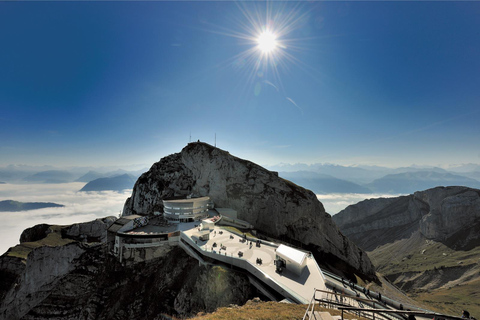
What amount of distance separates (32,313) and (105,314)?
1733cm

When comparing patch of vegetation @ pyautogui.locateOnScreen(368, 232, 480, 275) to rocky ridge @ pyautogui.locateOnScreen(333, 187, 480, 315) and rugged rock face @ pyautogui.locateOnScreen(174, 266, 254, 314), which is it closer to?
rocky ridge @ pyautogui.locateOnScreen(333, 187, 480, 315)

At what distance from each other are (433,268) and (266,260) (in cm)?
13897

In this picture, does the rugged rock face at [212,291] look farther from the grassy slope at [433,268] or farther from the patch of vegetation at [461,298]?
the patch of vegetation at [461,298]

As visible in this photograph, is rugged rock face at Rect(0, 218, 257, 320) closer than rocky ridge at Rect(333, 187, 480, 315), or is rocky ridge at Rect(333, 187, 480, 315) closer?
rugged rock face at Rect(0, 218, 257, 320)

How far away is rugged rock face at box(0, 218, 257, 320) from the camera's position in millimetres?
33062

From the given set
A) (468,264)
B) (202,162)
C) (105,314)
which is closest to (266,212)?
(202,162)

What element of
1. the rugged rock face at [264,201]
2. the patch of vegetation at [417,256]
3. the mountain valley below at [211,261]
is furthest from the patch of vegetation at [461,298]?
the patch of vegetation at [417,256]

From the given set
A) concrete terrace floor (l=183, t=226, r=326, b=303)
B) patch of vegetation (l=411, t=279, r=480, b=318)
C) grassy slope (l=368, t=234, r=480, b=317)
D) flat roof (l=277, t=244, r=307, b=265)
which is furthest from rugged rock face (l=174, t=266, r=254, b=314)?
patch of vegetation (l=411, t=279, r=480, b=318)

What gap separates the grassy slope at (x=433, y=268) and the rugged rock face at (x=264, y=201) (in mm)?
27076

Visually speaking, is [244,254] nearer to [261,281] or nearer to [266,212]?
[261,281]

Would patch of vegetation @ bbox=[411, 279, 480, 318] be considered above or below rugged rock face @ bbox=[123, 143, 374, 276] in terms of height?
below

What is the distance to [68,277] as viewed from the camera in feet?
131

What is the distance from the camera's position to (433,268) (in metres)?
105

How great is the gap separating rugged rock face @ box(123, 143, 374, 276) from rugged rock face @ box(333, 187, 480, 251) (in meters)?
124
